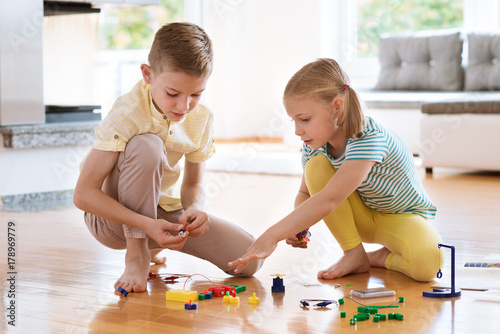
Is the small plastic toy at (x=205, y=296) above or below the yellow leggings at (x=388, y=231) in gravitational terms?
below

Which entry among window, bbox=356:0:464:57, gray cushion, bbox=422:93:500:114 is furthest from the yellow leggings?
window, bbox=356:0:464:57

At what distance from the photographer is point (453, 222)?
241 cm

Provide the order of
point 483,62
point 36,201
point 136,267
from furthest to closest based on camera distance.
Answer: point 483,62
point 36,201
point 136,267

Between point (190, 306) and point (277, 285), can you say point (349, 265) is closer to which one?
point (277, 285)

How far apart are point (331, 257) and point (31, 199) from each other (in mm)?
1611

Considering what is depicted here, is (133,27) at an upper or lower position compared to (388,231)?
upper

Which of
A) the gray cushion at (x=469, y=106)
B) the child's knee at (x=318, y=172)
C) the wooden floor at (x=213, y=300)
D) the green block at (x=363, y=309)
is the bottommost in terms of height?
the wooden floor at (x=213, y=300)

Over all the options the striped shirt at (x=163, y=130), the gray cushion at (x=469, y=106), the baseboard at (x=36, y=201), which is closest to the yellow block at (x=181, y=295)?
the striped shirt at (x=163, y=130)

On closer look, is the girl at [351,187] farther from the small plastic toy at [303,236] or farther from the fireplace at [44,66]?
the fireplace at [44,66]

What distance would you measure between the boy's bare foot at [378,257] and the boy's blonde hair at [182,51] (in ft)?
2.12

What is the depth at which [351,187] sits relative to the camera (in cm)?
154

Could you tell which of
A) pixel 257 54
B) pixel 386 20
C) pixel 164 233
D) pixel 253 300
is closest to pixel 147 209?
pixel 164 233

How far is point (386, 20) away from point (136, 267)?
4.04 meters

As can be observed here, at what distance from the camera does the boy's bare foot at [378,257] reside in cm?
180
